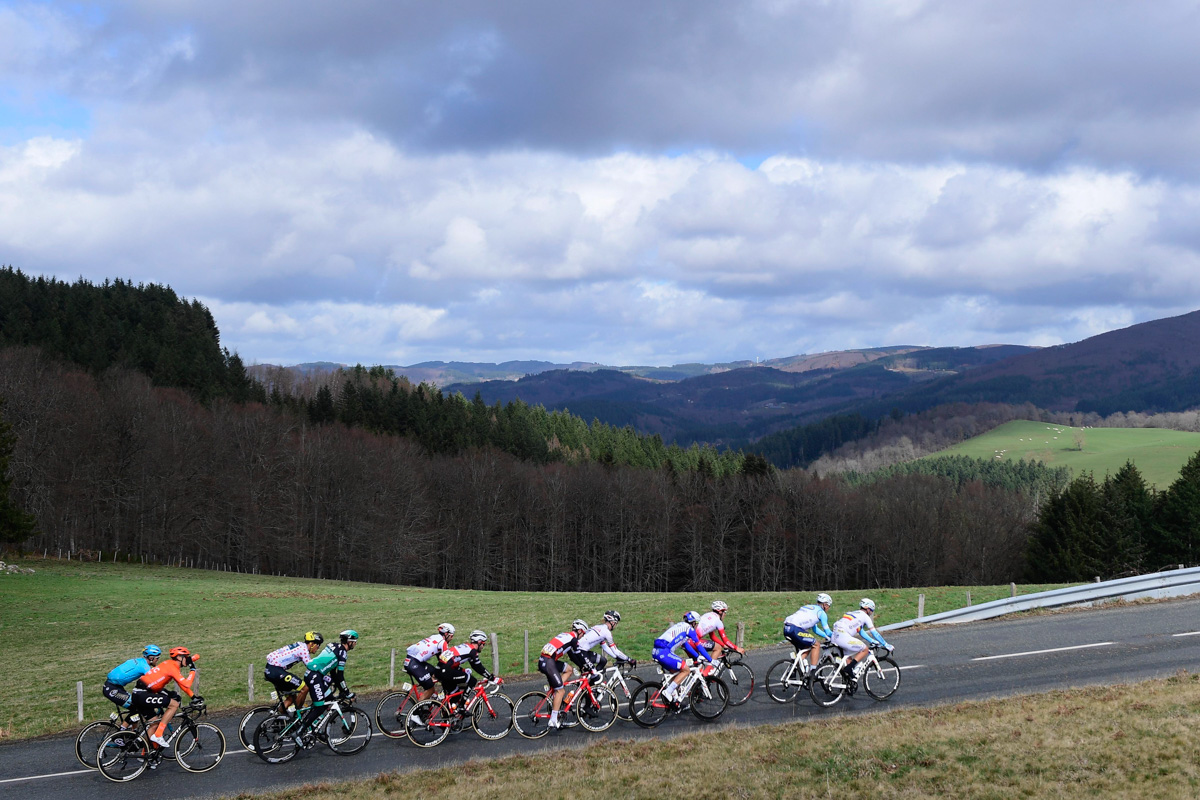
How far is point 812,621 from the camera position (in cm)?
1972

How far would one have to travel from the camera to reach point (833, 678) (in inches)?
770

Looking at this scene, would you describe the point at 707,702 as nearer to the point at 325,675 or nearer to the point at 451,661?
the point at 451,661

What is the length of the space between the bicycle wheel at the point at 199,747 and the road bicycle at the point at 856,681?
13019 mm

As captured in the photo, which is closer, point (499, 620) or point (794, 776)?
point (794, 776)

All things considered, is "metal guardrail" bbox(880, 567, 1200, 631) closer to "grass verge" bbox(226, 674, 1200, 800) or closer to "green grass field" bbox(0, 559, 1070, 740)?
"green grass field" bbox(0, 559, 1070, 740)

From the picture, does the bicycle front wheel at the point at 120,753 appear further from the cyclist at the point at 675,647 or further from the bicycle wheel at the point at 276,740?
the cyclist at the point at 675,647

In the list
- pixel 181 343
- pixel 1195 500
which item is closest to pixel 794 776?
pixel 1195 500

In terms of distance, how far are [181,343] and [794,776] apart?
124136mm

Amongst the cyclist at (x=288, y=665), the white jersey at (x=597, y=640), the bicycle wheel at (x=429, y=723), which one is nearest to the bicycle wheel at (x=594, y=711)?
the white jersey at (x=597, y=640)

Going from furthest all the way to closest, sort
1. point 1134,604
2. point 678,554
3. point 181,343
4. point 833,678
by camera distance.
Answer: point 181,343, point 678,554, point 1134,604, point 833,678

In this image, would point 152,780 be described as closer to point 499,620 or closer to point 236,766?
point 236,766

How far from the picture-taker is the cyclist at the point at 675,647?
61.0 ft

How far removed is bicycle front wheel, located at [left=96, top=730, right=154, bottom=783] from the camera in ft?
54.4

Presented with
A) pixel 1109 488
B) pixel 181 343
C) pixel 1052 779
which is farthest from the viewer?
pixel 181 343
